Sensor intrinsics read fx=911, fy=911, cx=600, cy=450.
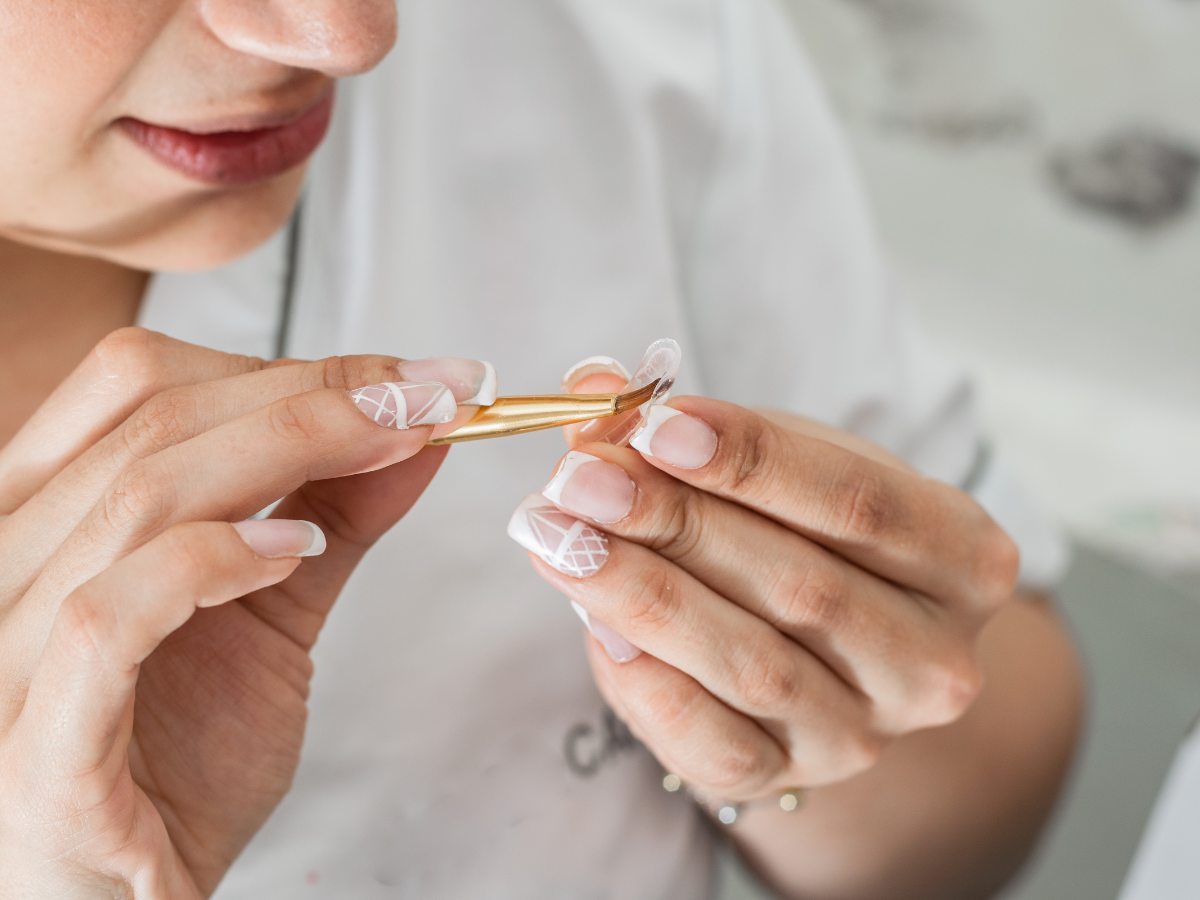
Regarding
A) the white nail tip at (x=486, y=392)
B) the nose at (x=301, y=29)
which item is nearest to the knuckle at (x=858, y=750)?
the white nail tip at (x=486, y=392)

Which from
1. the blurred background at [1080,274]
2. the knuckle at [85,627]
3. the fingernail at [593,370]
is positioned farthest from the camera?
the blurred background at [1080,274]

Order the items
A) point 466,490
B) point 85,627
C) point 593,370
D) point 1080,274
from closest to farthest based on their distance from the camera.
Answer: point 85,627 < point 593,370 < point 466,490 < point 1080,274

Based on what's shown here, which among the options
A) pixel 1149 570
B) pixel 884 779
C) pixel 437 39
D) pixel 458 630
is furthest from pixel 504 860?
pixel 1149 570

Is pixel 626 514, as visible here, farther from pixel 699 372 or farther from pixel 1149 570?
pixel 1149 570

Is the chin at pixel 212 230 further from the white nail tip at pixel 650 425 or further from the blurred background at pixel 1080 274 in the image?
the blurred background at pixel 1080 274

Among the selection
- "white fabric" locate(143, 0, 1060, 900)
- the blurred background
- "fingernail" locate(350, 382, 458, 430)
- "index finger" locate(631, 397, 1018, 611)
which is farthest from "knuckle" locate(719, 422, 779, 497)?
the blurred background

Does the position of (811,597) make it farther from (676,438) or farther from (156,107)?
(156,107)

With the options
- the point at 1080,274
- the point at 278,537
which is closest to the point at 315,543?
the point at 278,537
